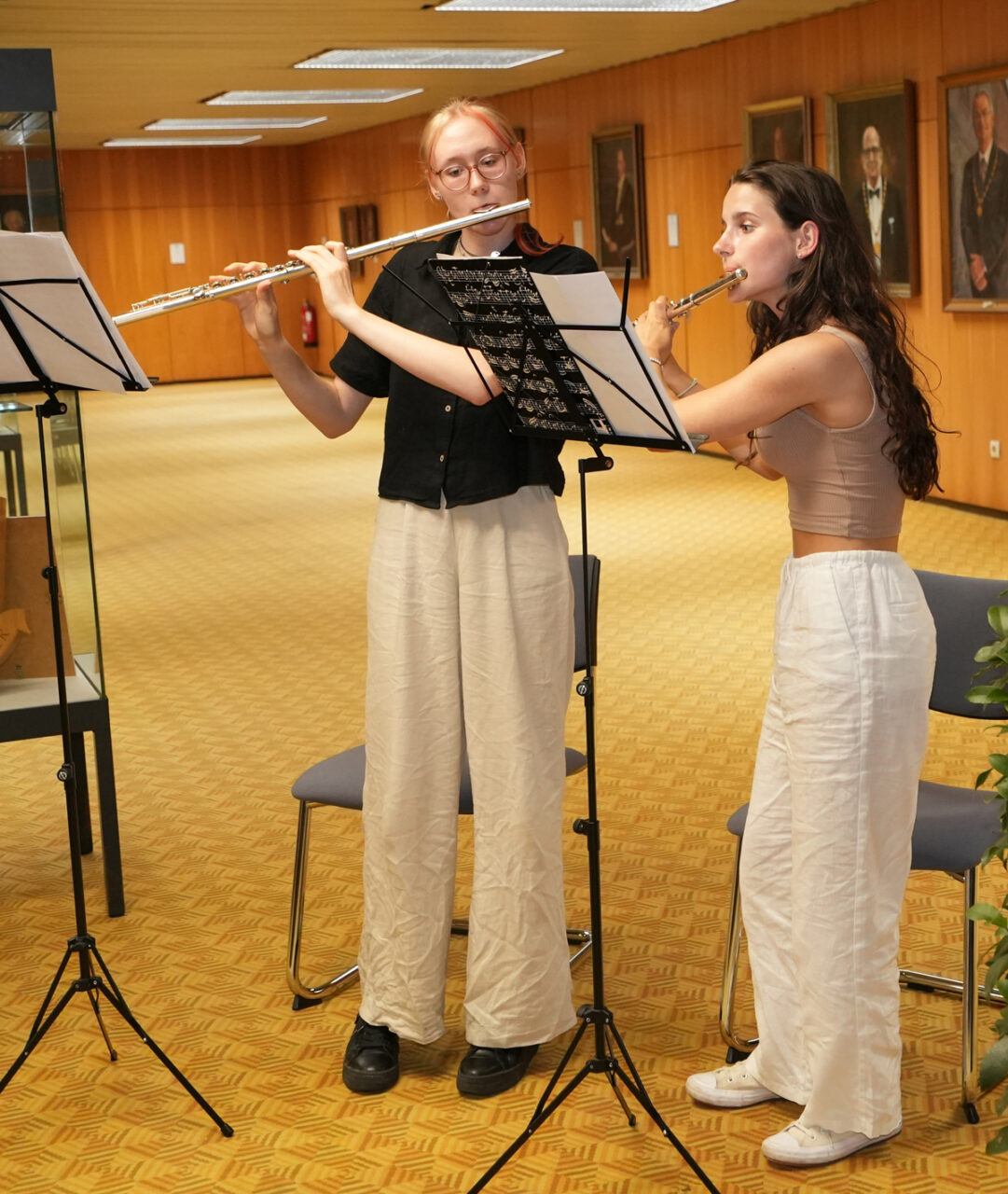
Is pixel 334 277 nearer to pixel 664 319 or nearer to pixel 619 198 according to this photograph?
pixel 664 319

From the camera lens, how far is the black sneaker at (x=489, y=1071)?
2645 mm

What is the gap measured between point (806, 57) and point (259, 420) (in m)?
7.24

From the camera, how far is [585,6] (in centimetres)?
881

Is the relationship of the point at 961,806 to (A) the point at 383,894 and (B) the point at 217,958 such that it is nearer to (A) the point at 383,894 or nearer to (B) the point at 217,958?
(A) the point at 383,894

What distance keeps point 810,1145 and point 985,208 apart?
21.3 feet

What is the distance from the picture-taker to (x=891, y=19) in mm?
8477

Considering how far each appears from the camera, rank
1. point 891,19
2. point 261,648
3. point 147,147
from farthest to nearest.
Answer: point 147,147 → point 891,19 → point 261,648

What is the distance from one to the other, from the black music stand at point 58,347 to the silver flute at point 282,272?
0.21 feet

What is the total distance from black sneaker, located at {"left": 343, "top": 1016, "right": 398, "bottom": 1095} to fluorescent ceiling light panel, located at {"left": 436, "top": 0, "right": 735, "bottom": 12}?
712 cm

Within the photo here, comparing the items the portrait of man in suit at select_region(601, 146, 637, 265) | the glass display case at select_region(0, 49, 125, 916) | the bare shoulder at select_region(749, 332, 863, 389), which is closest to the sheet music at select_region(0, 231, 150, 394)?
the glass display case at select_region(0, 49, 125, 916)

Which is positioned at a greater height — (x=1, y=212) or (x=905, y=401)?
(x=1, y=212)

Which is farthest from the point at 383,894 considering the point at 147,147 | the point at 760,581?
the point at 147,147

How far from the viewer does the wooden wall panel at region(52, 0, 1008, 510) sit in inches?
327

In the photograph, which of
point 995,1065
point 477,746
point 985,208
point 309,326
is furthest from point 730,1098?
point 309,326
